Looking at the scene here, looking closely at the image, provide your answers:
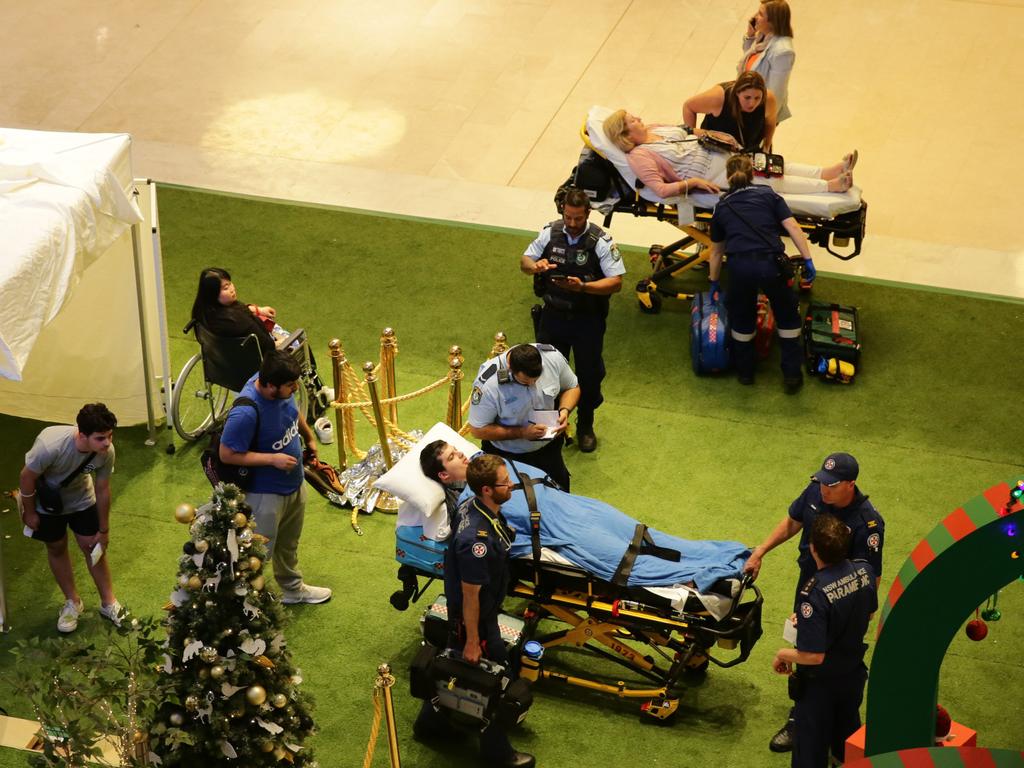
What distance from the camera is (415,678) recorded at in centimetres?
635

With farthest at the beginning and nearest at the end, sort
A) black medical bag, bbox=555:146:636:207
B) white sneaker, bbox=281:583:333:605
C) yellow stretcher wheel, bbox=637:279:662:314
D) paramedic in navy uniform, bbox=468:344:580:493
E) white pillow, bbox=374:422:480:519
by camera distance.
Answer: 1. yellow stretcher wheel, bbox=637:279:662:314
2. black medical bag, bbox=555:146:636:207
3. white sneaker, bbox=281:583:333:605
4. paramedic in navy uniform, bbox=468:344:580:493
5. white pillow, bbox=374:422:480:519

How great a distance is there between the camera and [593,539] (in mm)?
6523

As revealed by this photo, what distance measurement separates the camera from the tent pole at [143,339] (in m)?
8.19

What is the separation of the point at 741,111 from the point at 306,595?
178 inches

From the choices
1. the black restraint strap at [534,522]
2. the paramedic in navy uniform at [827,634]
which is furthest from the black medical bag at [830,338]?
the paramedic in navy uniform at [827,634]

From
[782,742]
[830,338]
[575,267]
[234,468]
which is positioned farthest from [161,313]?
[782,742]

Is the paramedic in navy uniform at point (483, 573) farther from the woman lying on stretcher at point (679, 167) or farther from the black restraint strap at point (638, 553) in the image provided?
the woman lying on stretcher at point (679, 167)

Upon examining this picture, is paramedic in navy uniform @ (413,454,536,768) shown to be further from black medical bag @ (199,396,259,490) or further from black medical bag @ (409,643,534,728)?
black medical bag @ (199,396,259,490)

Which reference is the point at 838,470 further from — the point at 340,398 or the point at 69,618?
the point at 69,618

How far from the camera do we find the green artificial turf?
6809 mm

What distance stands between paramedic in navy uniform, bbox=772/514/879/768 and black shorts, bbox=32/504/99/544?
11.6ft

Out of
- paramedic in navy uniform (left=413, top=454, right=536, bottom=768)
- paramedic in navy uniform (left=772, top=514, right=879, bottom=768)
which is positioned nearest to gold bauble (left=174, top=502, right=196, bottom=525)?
paramedic in navy uniform (left=413, top=454, right=536, bottom=768)

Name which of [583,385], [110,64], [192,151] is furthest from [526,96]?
[583,385]

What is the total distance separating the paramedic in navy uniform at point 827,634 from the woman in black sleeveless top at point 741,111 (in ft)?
13.7
